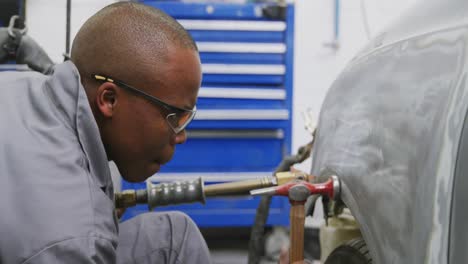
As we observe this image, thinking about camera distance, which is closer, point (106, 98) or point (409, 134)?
point (409, 134)

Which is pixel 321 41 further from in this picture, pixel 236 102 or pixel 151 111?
pixel 151 111

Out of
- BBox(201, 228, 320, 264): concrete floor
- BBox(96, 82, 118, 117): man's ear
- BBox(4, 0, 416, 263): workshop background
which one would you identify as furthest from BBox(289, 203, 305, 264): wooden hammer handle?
BBox(4, 0, 416, 263): workshop background

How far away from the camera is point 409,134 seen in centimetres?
52

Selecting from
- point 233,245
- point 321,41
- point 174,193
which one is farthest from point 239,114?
point 174,193

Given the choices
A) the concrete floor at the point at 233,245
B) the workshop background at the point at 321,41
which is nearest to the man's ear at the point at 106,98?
the concrete floor at the point at 233,245

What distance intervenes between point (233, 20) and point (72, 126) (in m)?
1.59

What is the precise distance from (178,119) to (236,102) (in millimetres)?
1337

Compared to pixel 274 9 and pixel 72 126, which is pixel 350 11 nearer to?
pixel 274 9

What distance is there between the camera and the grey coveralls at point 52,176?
0.53m

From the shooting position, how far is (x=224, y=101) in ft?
7.03

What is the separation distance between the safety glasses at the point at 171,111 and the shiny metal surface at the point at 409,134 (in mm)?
261

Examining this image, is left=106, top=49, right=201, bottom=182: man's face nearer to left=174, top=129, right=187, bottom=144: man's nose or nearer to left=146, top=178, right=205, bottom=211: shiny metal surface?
left=174, top=129, right=187, bottom=144: man's nose

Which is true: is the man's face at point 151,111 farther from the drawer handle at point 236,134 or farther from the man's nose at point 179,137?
the drawer handle at point 236,134

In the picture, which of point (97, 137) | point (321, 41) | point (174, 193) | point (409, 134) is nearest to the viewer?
point (409, 134)
